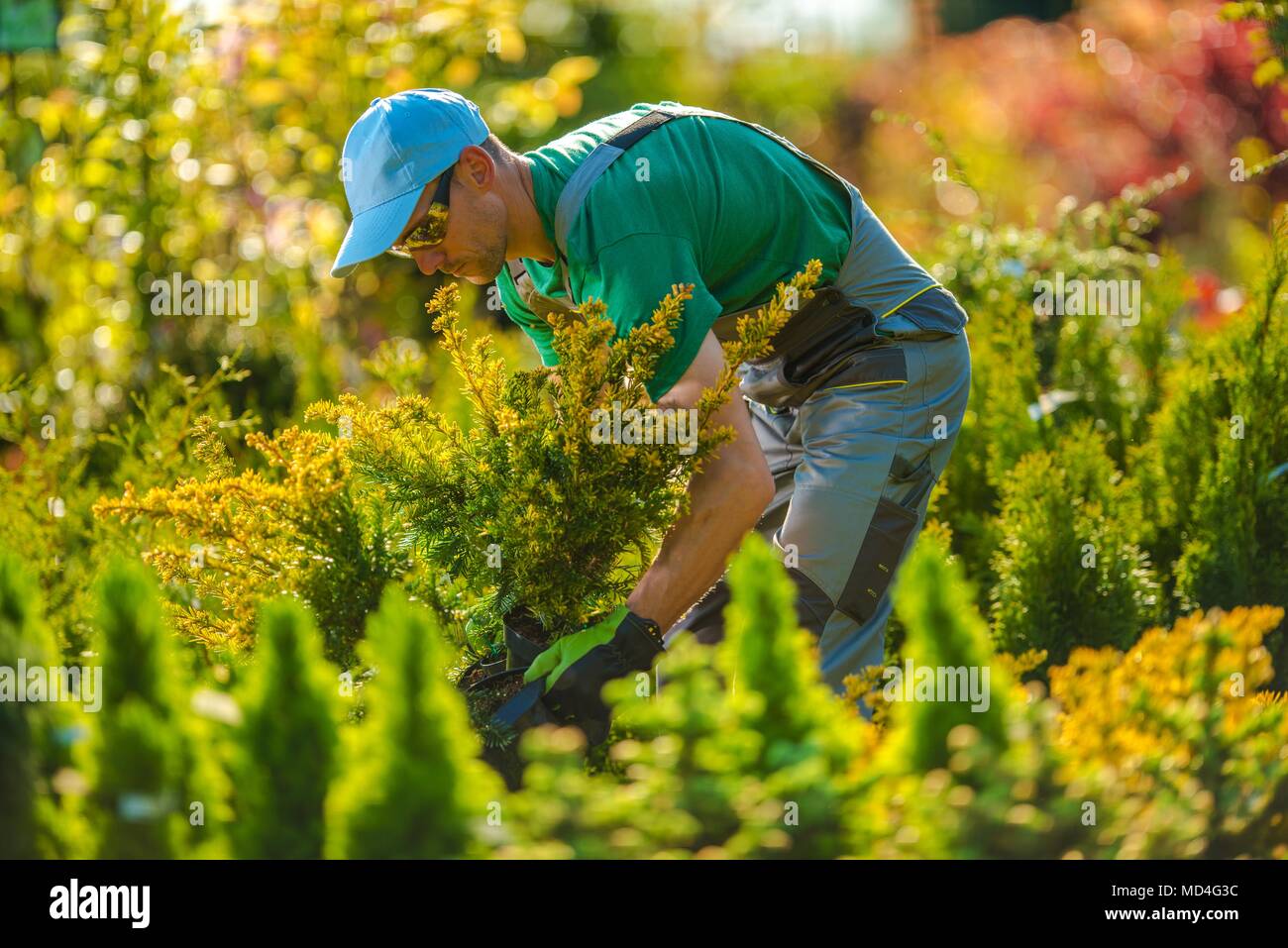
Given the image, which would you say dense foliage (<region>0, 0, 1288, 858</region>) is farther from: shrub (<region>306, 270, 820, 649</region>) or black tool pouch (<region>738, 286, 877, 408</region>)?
black tool pouch (<region>738, 286, 877, 408</region>)

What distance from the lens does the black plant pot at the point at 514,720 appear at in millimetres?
2637

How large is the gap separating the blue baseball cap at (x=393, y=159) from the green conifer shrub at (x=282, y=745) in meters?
1.08

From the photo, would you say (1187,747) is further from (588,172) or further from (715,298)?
(588,172)

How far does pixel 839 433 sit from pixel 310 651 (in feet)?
5.43

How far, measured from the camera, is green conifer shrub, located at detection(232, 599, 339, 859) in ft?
6.47

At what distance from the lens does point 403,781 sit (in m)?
1.88

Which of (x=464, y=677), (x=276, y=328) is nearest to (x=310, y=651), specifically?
(x=464, y=677)

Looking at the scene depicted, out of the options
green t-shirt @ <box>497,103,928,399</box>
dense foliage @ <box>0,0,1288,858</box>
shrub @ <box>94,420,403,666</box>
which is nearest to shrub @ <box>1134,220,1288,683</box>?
dense foliage @ <box>0,0,1288,858</box>

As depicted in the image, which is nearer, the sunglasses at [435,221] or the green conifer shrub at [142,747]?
the green conifer shrub at [142,747]

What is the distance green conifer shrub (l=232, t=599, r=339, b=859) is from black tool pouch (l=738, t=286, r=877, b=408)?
1543mm

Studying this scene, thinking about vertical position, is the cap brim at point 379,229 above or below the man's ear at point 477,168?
below

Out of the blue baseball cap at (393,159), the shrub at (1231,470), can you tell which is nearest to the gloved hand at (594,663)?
the blue baseball cap at (393,159)

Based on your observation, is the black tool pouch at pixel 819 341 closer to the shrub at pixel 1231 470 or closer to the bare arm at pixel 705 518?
the bare arm at pixel 705 518
